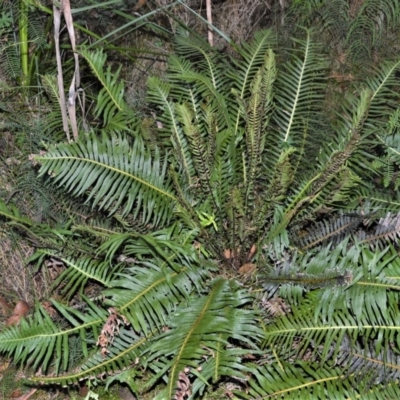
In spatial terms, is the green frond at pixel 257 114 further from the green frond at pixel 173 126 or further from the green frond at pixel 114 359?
the green frond at pixel 114 359

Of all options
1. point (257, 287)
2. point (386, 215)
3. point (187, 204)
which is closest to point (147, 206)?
point (187, 204)

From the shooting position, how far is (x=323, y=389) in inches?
94.8

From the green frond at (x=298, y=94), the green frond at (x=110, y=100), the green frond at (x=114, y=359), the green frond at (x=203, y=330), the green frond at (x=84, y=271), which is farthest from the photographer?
the green frond at (x=298, y=94)

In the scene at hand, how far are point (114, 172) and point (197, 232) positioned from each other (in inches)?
17.7

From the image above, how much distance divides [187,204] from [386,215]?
86 centimetres

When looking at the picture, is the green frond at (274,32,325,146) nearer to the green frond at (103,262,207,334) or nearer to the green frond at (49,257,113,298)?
the green frond at (103,262,207,334)

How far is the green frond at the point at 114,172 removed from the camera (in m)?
2.68

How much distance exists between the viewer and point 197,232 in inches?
109

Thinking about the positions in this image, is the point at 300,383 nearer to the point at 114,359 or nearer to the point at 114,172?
the point at 114,359

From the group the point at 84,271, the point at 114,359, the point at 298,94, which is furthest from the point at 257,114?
the point at 114,359

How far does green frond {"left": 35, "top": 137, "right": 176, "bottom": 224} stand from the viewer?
2.68 m

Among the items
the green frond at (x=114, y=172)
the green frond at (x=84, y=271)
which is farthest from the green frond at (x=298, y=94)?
the green frond at (x=84, y=271)

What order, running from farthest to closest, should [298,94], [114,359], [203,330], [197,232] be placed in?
[298,94]
[197,232]
[114,359]
[203,330]

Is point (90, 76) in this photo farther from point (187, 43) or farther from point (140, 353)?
point (140, 353)
